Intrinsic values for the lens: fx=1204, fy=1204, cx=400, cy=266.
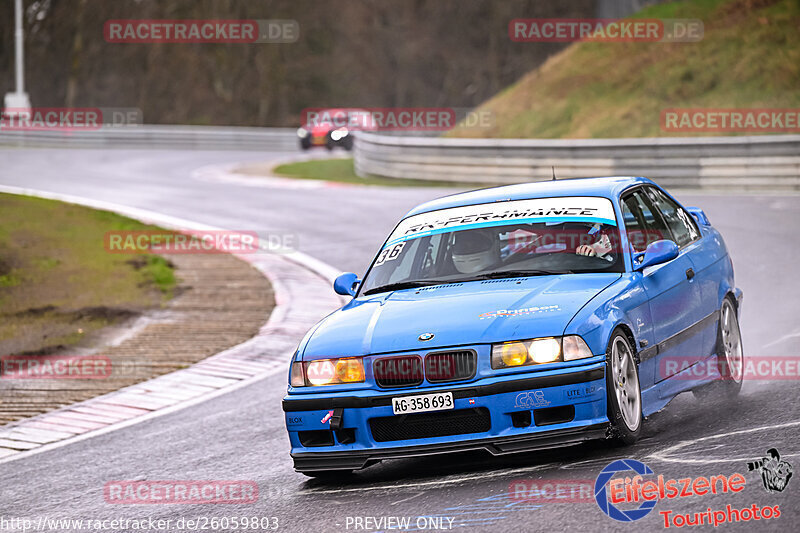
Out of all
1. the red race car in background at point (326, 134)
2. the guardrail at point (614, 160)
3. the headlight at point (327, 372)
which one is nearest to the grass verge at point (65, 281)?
the headlight at point (327, 372)

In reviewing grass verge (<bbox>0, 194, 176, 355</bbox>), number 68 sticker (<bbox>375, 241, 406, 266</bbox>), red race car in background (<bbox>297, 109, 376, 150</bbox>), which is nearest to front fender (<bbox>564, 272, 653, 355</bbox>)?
number 68 sticker (<bbox>375, 241, 406, 266</bbox>)

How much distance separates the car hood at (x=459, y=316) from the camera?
5.94 metres

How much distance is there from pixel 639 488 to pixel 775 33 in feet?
88.8

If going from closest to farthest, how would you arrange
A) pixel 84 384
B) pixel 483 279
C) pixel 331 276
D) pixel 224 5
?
pixel 483 279 → pixel 84 384 → pixel 331 276 → pixel 224 5

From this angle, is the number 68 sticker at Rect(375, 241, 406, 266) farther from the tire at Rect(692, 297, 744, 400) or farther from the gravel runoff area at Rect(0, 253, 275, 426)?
the gravel runoff area at Rect(0, 253, 275, 426)

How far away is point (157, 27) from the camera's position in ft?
225

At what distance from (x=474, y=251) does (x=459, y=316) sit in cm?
115

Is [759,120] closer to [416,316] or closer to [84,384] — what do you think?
[84,384]

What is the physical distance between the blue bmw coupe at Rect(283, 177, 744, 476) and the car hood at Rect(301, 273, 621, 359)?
1cm

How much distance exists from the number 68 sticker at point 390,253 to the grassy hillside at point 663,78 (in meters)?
21.9

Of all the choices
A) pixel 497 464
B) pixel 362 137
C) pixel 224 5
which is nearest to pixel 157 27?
pixel 224 5

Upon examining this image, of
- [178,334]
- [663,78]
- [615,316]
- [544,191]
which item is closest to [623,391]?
[615,316]

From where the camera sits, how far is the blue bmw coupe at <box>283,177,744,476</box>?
19.2 ft

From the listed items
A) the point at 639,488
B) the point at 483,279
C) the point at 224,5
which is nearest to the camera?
the point at 639,488
